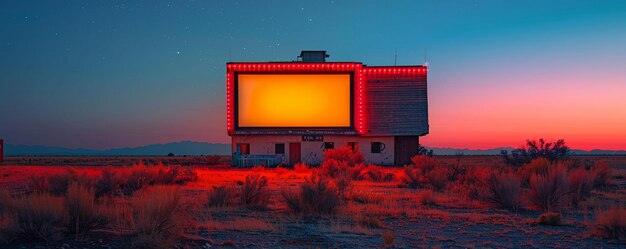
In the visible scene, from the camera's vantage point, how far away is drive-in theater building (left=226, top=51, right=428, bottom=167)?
43.4 m

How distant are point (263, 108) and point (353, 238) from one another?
33.4m

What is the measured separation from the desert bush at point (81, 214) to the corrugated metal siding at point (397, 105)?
35.8 m

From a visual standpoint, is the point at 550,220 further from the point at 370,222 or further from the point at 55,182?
the point at 55,182

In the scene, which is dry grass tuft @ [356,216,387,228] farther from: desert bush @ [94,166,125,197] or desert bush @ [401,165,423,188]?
desert bush @ [401,165,423,188]

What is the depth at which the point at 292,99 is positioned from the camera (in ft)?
143

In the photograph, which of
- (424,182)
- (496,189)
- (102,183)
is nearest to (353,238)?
(496,189)

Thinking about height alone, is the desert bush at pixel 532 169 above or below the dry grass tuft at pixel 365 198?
above

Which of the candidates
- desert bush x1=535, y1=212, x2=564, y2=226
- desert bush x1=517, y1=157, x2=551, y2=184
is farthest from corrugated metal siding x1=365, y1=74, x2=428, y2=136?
desert bush x1=535, y1=212, x2=564, y2=226

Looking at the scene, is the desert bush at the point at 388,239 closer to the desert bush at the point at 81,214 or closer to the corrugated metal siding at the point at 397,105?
the desert bush at the point at 81,214

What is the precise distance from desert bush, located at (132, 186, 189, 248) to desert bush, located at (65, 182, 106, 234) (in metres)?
0.62

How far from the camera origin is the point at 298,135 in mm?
44156

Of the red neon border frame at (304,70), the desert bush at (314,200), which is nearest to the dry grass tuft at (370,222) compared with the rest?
the desert bush at (314,200)

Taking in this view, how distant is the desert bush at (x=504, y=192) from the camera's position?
15.3m

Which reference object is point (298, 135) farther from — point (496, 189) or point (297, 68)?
point (496, 189)
